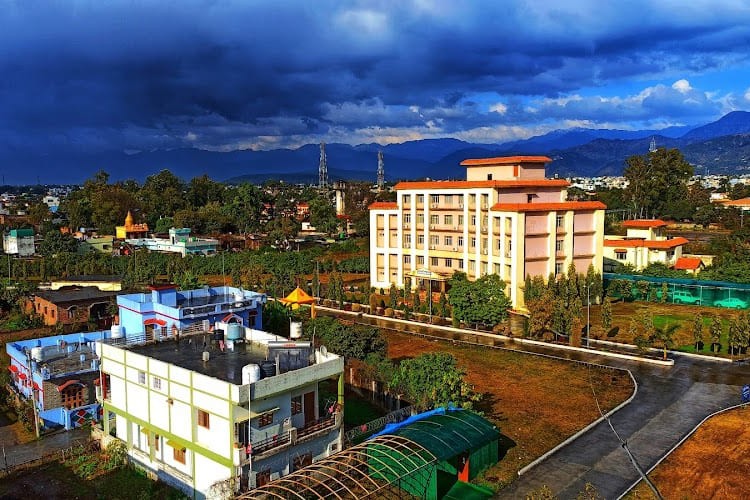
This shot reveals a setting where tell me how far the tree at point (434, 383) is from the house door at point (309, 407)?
4.44m

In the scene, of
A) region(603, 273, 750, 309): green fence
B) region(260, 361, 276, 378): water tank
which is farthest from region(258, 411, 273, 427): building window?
region(603, 273, 750, 309): green fence

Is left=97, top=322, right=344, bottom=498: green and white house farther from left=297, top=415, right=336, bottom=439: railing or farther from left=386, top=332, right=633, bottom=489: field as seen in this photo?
left=386, top=332, right=633, bottom=489: field

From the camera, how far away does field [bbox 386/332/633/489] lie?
2083cm

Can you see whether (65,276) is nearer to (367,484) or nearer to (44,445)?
(44,445)

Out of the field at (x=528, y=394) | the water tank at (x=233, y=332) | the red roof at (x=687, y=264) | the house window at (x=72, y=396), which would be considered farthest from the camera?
the red roof at (x=687, y=264)

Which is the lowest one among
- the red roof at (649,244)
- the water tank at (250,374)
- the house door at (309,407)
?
the house door at (309,407)

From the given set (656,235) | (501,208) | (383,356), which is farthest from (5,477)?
(656,235)

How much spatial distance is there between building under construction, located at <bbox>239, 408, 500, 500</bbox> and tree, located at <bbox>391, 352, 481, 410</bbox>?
1.57 metres

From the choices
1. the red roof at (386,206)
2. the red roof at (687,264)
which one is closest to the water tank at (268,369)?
the red roof at (386,206)

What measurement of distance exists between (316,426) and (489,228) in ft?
89.1

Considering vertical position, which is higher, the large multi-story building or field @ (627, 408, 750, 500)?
the large multi-story building

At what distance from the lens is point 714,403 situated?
2414 cm

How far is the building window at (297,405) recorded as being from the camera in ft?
61.2

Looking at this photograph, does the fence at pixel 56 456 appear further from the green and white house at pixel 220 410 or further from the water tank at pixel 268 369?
the water tank at pixel 268 369
